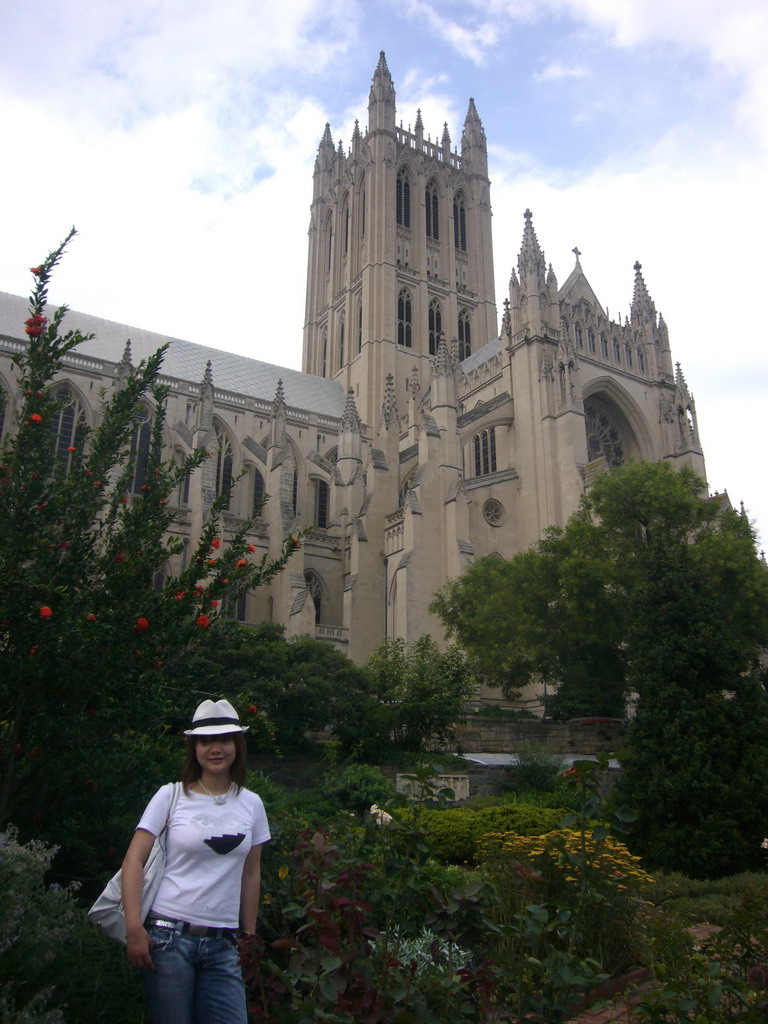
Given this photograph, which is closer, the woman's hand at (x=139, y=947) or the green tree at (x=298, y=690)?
the woman's hand at (x=139, y=947)

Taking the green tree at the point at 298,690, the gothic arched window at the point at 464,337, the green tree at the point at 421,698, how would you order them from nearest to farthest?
the green tree at the point at 298,690 < the green tree at the point at 421,698 < the gothic arched window at the point at 464,337

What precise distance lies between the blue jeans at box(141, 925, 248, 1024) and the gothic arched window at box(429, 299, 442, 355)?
176 ft

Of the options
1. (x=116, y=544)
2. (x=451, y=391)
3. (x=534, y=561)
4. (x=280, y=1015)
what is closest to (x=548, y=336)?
(x=451, y=391)

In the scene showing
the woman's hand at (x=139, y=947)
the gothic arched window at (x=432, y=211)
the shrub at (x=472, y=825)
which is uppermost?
the gothic arched window at (x=432, y=211)

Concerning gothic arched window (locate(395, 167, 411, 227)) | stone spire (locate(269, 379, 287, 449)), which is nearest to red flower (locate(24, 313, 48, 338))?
stone spire (locate(269, 379, 287, 449))

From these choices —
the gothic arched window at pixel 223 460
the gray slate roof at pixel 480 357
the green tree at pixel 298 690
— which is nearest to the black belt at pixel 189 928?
the green tree at pixel 298 690

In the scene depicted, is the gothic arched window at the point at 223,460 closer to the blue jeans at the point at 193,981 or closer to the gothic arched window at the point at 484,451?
the gothic arched window at the point at 484,451

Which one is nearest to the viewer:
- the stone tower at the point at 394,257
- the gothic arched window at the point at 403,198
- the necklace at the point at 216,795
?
the necklace at the point at 216,795

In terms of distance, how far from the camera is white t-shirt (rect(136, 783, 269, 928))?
3889 millimetres

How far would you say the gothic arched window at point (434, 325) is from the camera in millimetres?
56125

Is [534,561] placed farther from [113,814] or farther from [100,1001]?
[100,1001]

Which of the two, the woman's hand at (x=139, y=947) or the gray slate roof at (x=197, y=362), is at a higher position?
the gray slate roof at (x=197, y=362)

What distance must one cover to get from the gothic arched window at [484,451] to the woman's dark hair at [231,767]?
3517cm

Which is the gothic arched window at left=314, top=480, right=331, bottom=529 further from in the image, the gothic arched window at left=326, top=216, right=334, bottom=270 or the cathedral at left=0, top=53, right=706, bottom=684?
the gothic arched window at left=326, top=216, right=334, bottom=270
